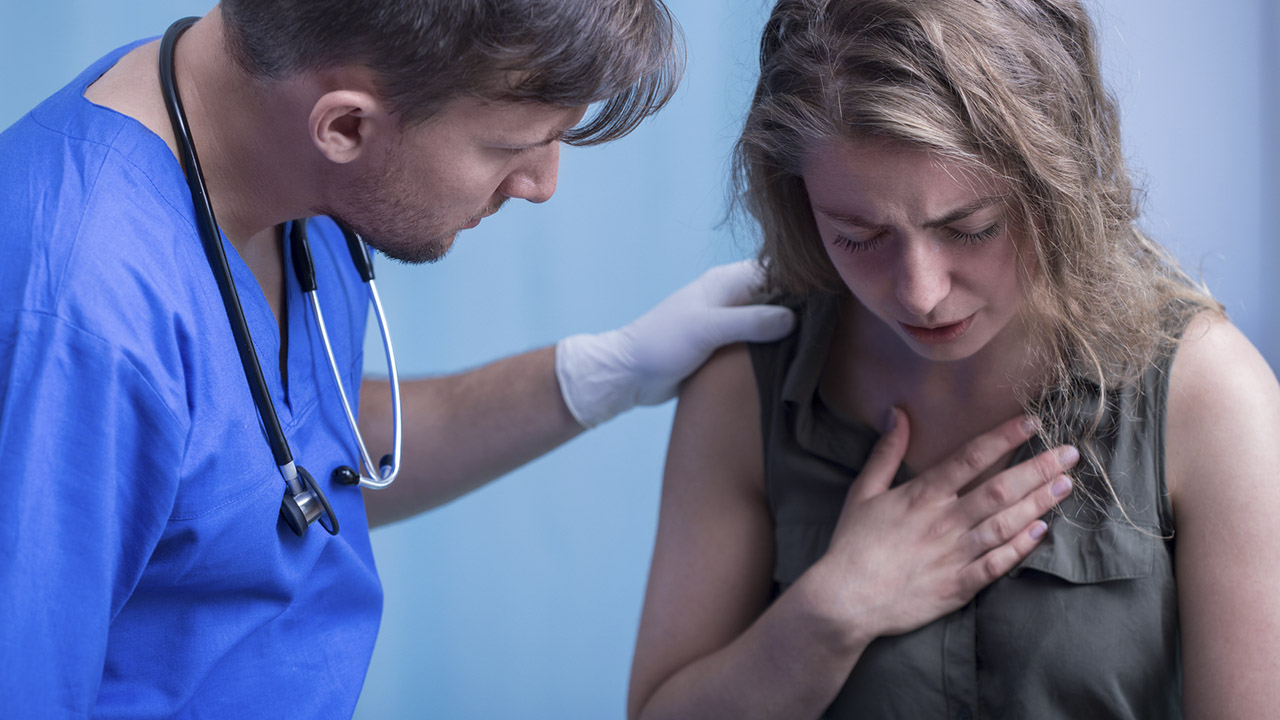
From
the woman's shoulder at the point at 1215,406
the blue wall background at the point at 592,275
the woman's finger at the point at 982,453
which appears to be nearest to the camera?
the woman's shoulder at the point at 1215,406

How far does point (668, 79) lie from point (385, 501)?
0.76 meters

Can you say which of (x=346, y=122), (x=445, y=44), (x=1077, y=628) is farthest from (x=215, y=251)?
(x=1077, y=628)

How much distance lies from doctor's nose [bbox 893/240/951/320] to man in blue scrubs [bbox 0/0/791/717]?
319 mm

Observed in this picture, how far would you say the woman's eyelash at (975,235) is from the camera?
A: 3.32 ft

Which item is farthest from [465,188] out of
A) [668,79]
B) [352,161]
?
[668,79]

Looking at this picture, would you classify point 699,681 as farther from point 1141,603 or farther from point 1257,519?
point 1257,519

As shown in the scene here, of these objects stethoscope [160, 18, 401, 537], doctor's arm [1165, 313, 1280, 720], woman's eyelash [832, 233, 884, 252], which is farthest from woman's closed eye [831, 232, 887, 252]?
stethoscope [160, 18, 401, 537]

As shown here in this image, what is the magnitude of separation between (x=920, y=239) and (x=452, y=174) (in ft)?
1.49

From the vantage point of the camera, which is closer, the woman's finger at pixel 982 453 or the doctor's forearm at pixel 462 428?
the woman's finger at pixel 982 453

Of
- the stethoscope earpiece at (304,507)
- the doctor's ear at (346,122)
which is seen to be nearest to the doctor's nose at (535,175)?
the doctor's ear at (346,122)

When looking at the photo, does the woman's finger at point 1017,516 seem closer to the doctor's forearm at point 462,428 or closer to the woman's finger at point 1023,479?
the woman's finger at point 1023,479

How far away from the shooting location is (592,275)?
1.98 m

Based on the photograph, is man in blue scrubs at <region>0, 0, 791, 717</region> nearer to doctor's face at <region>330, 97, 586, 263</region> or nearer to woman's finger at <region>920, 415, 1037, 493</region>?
doctor's face at <region>330, 97, 586, 263</region>

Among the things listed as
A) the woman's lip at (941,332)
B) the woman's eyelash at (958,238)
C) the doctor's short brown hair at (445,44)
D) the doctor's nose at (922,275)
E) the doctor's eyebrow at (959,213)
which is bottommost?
the woman's lip at (941,332)
